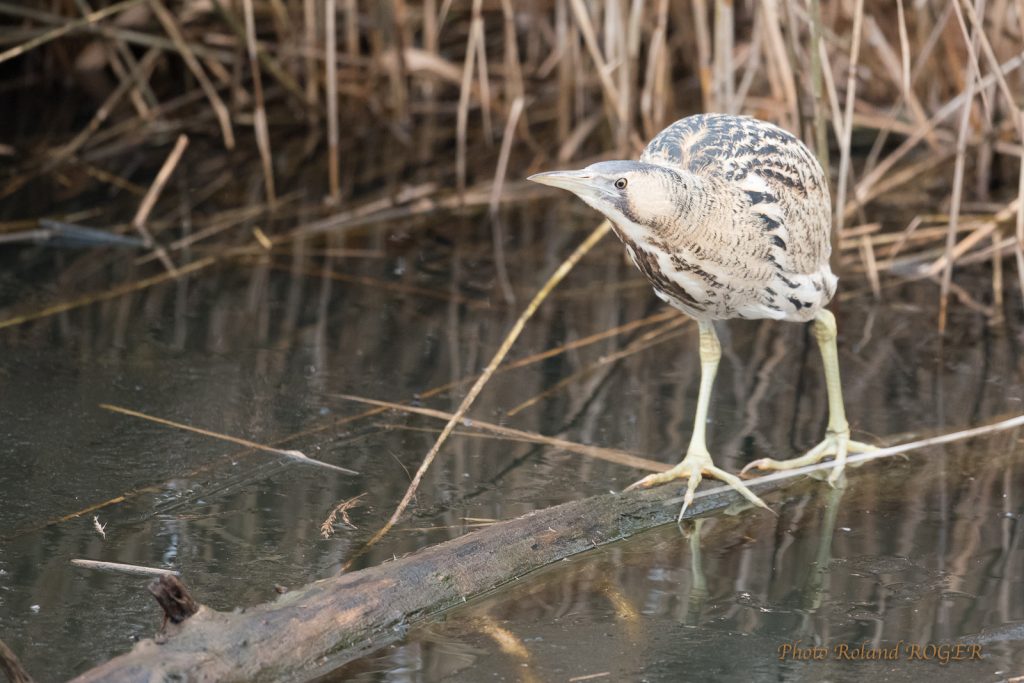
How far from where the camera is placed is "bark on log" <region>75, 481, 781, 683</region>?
2.21 meters

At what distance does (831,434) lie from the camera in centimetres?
348

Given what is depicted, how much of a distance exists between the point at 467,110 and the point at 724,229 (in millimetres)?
3543

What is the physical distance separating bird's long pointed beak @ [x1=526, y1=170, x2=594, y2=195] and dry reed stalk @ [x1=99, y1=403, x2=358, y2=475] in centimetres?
97

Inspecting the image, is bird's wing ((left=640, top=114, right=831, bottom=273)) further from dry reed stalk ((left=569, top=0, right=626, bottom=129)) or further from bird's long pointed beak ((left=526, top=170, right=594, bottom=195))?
dry reed stalk ((left=569, top=0, right=626, bottom=129))

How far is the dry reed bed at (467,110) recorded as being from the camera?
494 cm

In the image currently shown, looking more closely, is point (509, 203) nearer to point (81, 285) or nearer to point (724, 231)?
point (81, 285)

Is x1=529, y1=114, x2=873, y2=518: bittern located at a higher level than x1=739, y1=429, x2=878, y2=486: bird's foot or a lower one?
higher

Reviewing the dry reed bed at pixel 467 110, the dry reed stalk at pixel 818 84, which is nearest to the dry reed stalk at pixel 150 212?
the dry reed bed at pixel 467 110

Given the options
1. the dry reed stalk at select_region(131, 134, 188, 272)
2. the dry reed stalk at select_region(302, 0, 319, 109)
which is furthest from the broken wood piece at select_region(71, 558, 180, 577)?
the dry reed stalk at select_region(302, 0, 319, 109)

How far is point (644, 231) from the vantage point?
2.95m

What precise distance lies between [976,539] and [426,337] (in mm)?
1913

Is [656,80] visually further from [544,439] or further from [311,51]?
[544,439]

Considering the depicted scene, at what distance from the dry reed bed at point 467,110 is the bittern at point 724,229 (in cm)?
84

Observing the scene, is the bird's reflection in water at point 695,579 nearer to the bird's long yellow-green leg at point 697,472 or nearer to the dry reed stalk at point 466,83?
the bird's long yellow-green leg at point 697,472
